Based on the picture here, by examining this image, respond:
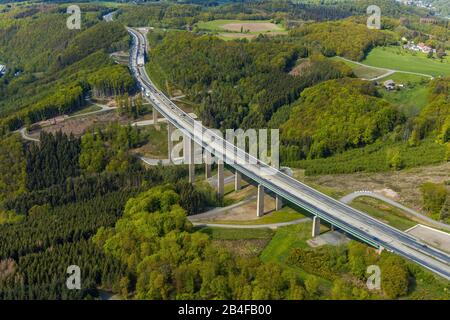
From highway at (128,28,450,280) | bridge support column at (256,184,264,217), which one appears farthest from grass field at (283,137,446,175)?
bridge support column at (256,184,264,217)

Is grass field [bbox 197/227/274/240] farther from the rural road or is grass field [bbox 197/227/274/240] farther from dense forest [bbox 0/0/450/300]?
the rural road

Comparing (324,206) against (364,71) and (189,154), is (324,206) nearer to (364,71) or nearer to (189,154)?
(189,154)

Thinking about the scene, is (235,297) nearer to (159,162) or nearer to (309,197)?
(309,197)

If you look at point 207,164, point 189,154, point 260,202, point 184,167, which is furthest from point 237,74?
point 260,202

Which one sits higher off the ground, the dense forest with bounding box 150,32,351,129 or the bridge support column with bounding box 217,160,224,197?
the dense forest with bounding box 150,32,351,129

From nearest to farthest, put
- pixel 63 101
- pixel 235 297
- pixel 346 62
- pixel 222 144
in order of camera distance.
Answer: pixel 235 297, pixel 222 144, pixel 63 101, pixel 346 62

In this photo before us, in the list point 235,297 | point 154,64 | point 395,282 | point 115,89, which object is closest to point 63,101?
point 115,89
